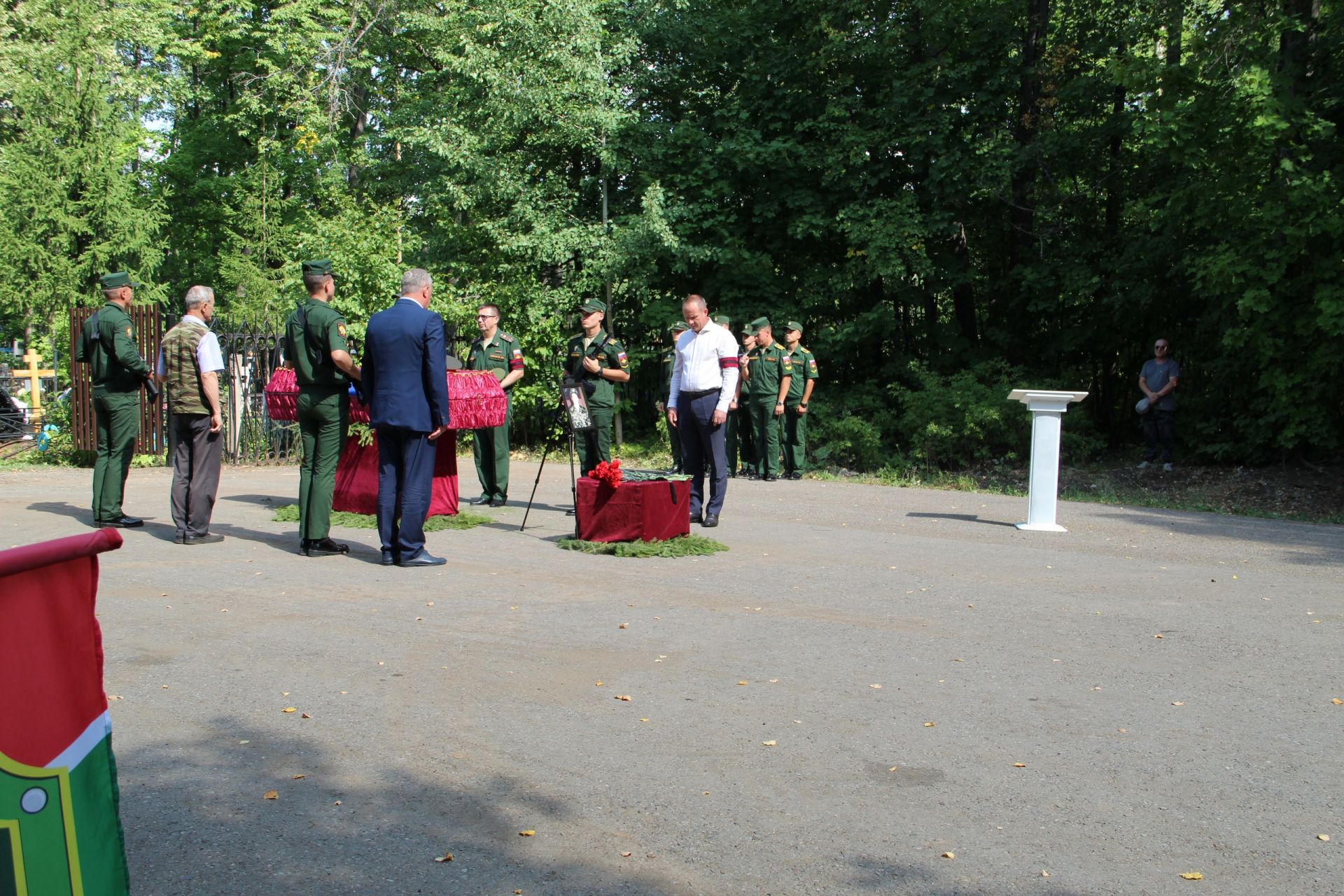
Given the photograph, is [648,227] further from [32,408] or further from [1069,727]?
[1069,727]

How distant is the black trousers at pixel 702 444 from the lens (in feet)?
34.8

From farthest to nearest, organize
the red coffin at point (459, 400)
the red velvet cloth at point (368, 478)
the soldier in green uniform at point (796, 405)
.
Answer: the soldier in green uniform at point (796, 405) → the red velvet cloth at point (368, 478) → the red coffin at point (459, 400)

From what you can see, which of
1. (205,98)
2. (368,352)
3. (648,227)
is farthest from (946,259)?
(205,98)

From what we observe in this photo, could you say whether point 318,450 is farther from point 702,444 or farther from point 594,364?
point 702,444

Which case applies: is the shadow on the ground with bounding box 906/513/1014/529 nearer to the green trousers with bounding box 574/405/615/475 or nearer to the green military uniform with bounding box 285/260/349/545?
the green trousers with bounding box 574/405/615/475

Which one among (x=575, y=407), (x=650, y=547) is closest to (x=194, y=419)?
(x=575, y=407)

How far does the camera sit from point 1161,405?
1827 centimetres

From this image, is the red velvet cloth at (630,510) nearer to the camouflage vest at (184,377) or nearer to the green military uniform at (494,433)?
the green military uniform at (494,433)

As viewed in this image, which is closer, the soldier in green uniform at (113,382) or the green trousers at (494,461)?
the soldier in green uniform at (113,382)

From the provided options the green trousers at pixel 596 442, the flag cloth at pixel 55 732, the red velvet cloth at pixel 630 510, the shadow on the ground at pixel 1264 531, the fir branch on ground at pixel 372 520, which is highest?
the flag cloth at pixel 55 732

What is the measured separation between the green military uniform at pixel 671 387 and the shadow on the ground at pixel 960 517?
266 centimetres

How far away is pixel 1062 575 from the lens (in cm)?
882

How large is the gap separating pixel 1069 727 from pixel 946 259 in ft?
59.5

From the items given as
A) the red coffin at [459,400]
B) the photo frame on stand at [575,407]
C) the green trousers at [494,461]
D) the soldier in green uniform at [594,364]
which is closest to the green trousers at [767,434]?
the soldier in green uniform at [594,364]
